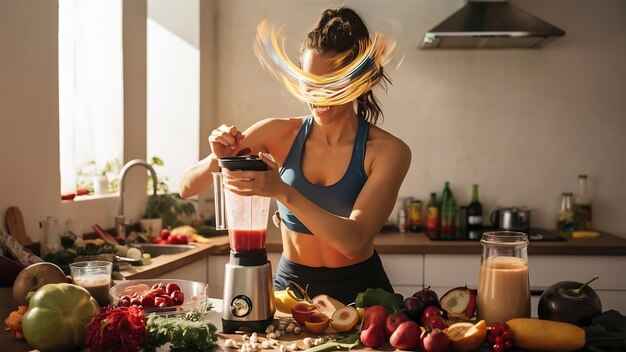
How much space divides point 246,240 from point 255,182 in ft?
0.56

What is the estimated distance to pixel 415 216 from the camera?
4.46 meters

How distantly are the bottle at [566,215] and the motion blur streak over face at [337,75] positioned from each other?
2.68 m

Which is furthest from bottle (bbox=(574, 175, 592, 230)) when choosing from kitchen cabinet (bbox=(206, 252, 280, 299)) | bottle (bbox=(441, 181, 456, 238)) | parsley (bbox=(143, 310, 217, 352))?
parsley (bbox=(143, 310, 217, 352))

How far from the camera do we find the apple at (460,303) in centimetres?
176

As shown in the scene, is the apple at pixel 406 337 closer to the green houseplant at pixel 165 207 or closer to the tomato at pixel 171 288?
the tomato at pixel 171 288

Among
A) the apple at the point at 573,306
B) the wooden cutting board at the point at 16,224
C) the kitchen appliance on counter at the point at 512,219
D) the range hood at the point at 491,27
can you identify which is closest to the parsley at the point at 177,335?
the apple at the point at 573,306

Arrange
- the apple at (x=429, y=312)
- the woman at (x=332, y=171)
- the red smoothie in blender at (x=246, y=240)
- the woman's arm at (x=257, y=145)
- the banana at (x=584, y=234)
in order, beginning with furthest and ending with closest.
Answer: the banana at (x=584, y=234) < the woman's arm at (x=257, y=145) < the woman at (x=332, y=171) < the red smoothie in blender at (x=246, y=240) < the apple at (x=429, y=312)

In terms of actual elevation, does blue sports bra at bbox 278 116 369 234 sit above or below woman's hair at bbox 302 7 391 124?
below

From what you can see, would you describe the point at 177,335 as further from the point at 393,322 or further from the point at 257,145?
the point at 257,145

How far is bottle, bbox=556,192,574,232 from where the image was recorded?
435 centimetres

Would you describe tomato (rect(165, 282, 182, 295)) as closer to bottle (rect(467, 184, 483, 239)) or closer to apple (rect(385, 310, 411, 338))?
apple (rect(385, 310, 411, 338))

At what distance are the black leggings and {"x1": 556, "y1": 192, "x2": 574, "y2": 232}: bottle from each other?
2437 millimetres

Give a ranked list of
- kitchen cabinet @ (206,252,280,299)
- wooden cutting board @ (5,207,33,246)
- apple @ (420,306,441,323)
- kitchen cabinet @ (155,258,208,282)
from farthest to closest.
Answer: kitchen cabinet @ (206,252,280,299) < kitchen cabinet @ (155,258,208,282) < wooden cutting board @ (5,207,33,246) < apple @ (420,306,441,323)

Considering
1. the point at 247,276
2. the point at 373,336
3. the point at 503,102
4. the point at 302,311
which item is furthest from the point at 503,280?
the point at 503,102
